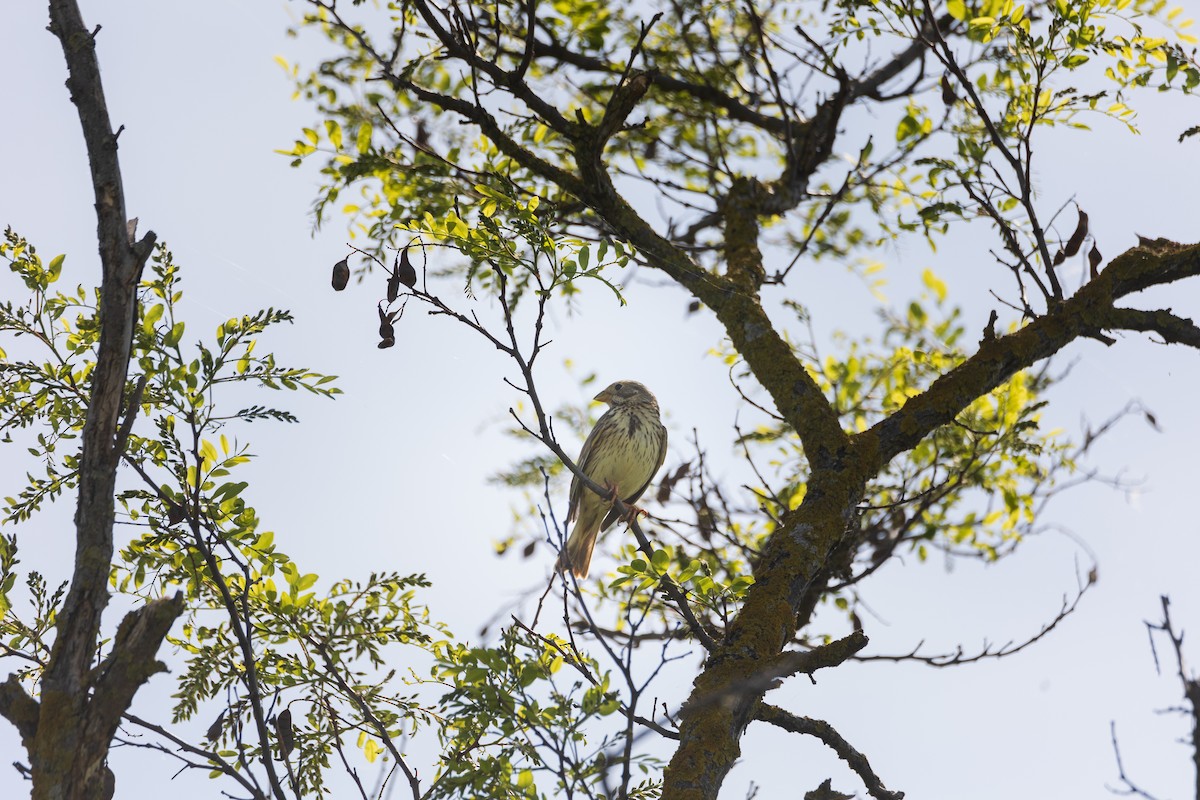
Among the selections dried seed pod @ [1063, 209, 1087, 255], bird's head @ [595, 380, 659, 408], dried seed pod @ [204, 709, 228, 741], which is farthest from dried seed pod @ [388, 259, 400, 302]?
bird's head @ [595, 380, 659, 408]

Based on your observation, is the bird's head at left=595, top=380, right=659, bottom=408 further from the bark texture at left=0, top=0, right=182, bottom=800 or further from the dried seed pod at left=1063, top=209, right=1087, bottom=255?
the bark texture at left=0, top=0, right=182, bottom=800

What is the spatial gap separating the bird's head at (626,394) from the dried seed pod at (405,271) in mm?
4050

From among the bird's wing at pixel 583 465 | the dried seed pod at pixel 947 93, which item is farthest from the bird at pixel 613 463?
the dried seed pod at pixel 947 93

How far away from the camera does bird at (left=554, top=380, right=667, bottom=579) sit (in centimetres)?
734

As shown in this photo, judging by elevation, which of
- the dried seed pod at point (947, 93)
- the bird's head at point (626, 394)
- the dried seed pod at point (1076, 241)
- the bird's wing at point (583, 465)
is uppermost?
the bird's head at point (626, 394)

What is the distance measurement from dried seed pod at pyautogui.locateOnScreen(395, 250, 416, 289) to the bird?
11.8 ft

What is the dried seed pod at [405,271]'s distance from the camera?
3699mm

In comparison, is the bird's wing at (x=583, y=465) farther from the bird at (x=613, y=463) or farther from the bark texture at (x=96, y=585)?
the bark texture at (x=96, y=585)

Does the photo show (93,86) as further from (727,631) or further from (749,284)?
(749,284)

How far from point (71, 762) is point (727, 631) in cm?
200

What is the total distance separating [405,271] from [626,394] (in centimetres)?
421

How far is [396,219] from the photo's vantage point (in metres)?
5.85

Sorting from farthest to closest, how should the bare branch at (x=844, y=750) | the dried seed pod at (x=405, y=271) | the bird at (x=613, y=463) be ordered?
the bird at (x=613, y=463) → the bare branch at (x=844, y=750) → the dried seed pod at (x=405, y=271)

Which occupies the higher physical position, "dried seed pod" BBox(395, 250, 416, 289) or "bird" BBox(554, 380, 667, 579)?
"bird" BBox(554, 380, 667, 579)
